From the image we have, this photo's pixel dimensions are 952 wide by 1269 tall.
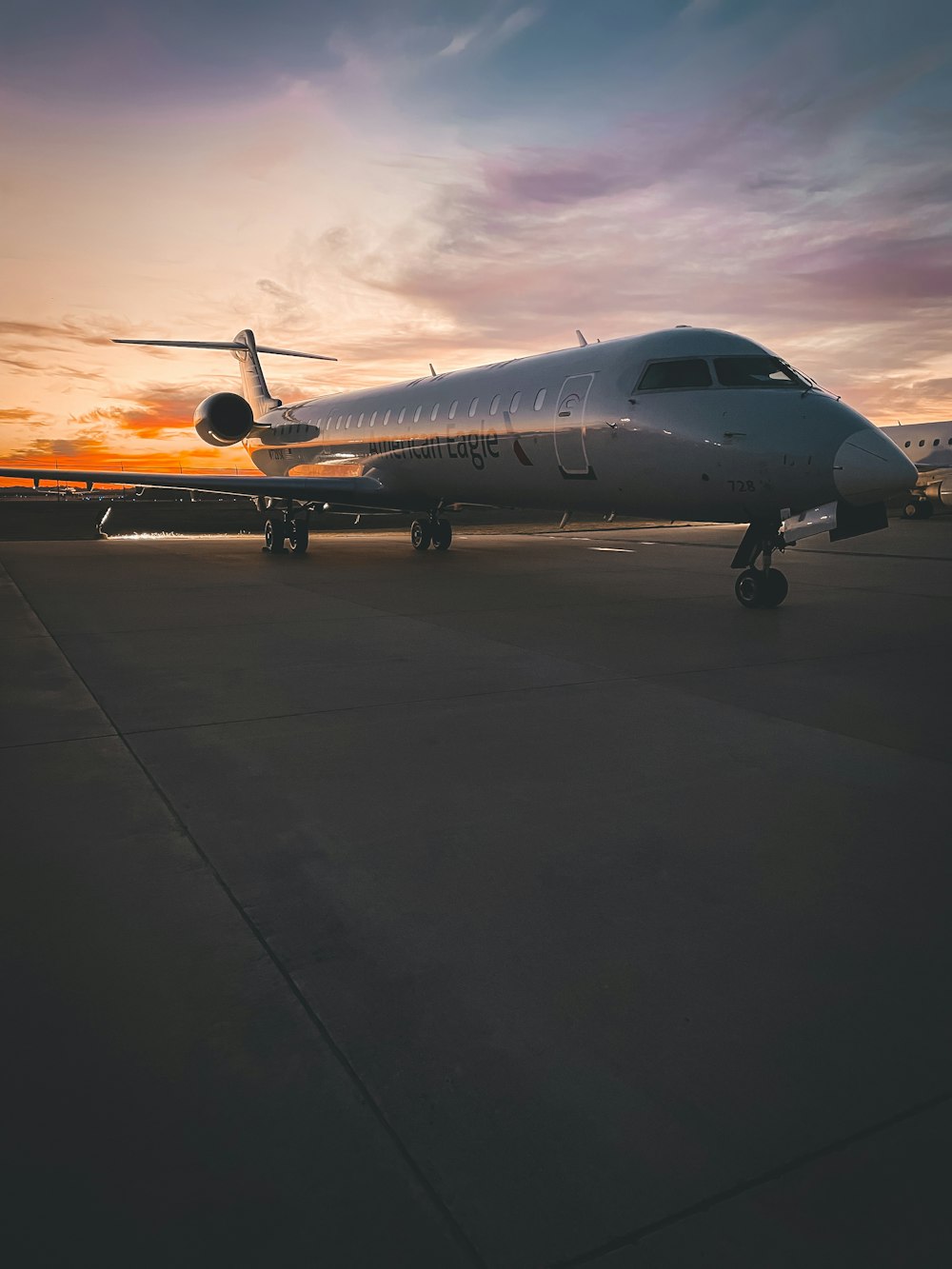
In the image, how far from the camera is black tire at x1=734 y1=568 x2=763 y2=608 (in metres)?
9.29

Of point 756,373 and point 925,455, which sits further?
point 925,455

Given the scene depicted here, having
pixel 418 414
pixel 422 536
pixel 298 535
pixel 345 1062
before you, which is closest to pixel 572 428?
pixel 418 414

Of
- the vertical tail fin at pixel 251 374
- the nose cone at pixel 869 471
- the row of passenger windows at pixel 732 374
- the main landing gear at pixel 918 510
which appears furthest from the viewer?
the main landing gear at pixel 918 510

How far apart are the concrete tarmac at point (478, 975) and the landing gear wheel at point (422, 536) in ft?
37.7

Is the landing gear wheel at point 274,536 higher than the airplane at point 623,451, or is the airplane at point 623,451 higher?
the airplane at point 623,451

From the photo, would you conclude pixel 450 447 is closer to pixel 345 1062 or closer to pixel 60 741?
pixel 60 741

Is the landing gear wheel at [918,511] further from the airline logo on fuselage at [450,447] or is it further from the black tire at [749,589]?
the black tire at [749,589]

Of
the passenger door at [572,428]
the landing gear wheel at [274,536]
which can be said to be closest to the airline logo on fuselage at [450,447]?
the passenger door at [572,428]

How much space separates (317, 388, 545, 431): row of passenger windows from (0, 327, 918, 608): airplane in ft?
0.10

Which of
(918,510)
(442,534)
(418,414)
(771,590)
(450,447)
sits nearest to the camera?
(771,590)

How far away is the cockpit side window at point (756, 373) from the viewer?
30.3ft

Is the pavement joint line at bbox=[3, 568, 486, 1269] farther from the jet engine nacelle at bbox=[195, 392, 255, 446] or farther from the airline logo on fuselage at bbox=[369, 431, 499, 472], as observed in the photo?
the jet engine nacelle at bbox=[195, 392, 255, 446]

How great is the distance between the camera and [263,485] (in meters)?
15.8

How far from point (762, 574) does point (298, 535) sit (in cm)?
981
